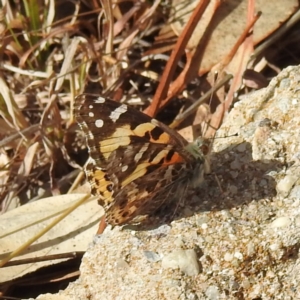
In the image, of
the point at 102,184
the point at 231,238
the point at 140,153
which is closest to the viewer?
the point at 231,238

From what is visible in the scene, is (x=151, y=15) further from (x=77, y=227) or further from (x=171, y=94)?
(x=77, y=227)

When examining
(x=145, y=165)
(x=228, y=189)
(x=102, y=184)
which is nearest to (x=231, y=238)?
(x=228, y=189)

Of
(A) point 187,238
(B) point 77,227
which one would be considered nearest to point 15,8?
(B) point 77,227

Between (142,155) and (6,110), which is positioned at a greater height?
(142,155)

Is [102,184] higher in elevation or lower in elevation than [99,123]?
lower

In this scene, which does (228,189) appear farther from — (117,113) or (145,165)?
(117,113)

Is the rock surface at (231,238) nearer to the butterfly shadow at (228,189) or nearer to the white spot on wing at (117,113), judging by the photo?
the butterfly shadow at (228,189)
